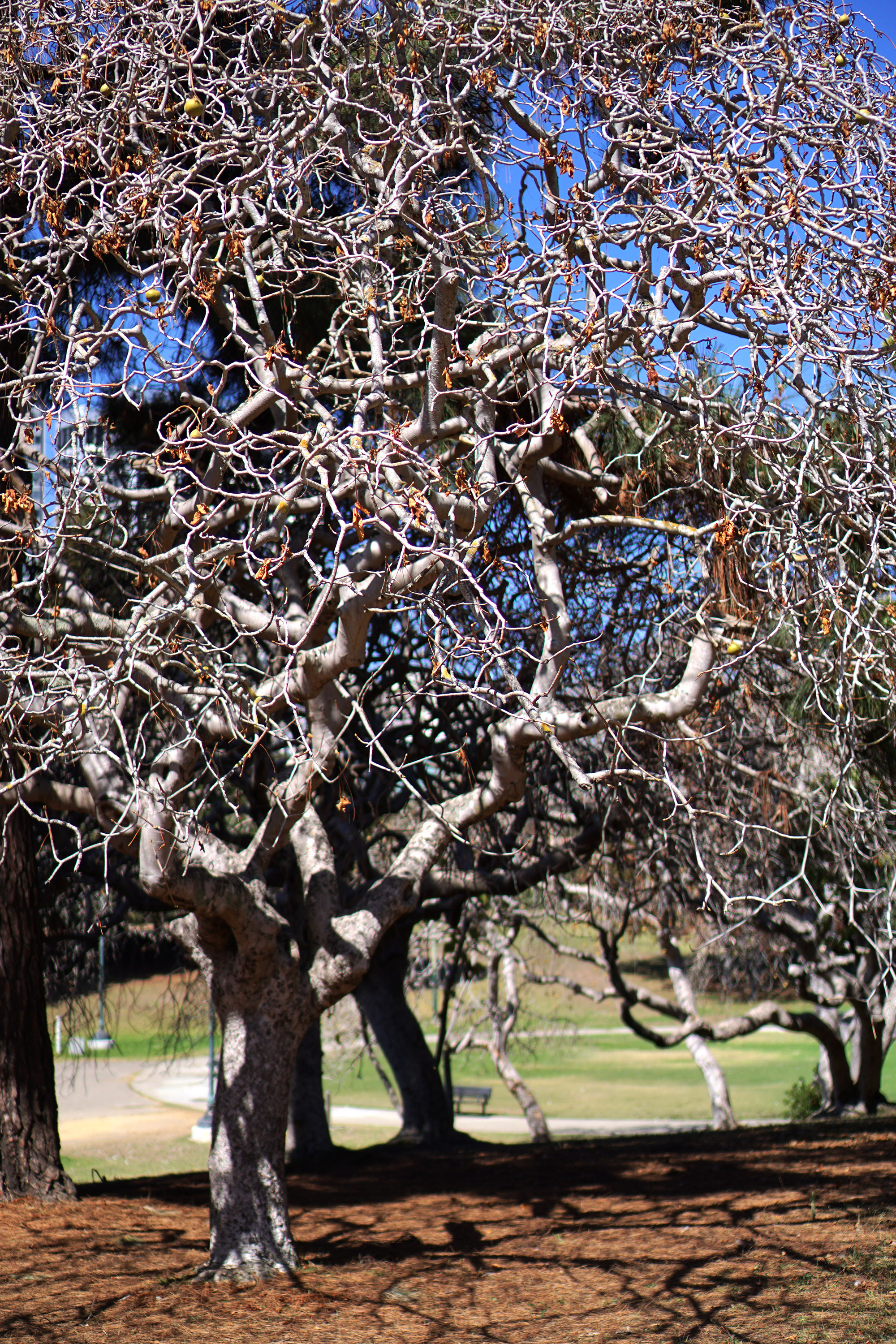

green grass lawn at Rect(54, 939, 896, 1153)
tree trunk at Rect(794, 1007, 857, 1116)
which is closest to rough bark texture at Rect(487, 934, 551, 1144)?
green grass lawn at Rect(54, 939, 896, 1153)

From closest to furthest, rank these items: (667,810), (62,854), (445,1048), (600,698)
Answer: (600,698) → (667,810) → (62,854) → (445,1048)

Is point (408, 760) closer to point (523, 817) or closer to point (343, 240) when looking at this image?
point (523, 817)

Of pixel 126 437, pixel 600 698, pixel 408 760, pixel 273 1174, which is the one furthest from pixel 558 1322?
pixel 126 437

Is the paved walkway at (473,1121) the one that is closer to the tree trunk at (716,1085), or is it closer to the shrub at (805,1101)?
the tree trunk at (716,1085)

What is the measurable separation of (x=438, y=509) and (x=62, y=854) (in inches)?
192

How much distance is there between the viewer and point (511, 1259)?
19.9ft

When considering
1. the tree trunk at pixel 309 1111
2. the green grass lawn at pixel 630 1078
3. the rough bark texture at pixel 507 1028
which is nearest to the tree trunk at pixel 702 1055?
the rough bark texture at pixel 507 1028

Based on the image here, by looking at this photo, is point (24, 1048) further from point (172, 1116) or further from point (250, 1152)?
point (172, 1116)

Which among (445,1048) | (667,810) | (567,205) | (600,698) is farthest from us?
(445,1048)

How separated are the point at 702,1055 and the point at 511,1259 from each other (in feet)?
34.7

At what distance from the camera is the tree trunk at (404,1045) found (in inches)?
410

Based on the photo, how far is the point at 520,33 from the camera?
598cm

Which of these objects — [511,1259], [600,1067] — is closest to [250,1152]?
[511,1259]

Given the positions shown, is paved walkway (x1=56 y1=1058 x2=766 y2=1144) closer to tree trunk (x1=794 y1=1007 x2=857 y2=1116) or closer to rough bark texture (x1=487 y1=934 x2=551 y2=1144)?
rough bark texture (x1=487 y1=934 x2=551 y2=1144)
